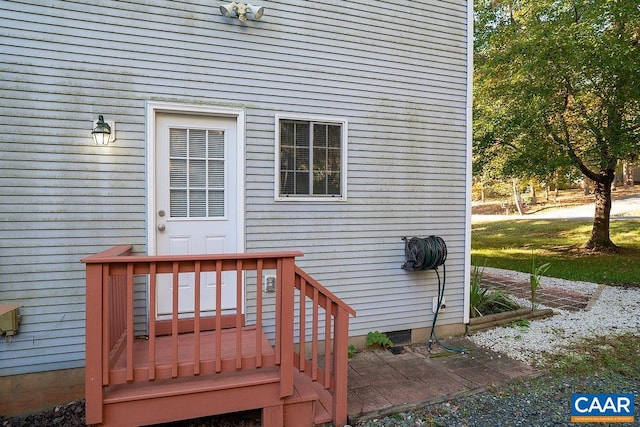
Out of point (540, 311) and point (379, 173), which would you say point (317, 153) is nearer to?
point (379, 173)

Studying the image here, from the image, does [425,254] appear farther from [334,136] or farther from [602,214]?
[602,214]

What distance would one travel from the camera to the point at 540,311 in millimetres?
4938

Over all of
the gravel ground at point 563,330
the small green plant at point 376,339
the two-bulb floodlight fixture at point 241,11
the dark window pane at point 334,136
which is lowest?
the gravel ground at point 563,330

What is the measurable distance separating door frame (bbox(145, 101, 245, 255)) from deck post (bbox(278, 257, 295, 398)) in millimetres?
1132

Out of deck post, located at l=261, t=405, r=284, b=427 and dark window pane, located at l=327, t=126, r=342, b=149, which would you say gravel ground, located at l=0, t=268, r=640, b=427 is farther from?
dark window pane, located at l=327, t=126, r=342, b=149

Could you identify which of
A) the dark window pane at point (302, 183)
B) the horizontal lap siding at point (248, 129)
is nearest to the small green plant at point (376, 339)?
the horizontal lap siding at point (248, 129)

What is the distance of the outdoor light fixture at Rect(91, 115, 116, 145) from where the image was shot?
292 cm

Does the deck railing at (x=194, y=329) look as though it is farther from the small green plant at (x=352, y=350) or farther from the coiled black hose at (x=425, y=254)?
the coiled black hose at (x=425, y=254)

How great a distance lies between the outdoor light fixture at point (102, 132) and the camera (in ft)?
9.57

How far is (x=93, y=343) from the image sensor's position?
2064mm

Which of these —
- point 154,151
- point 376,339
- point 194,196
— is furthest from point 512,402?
point 154,151

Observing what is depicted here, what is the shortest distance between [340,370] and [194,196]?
76.0 inches

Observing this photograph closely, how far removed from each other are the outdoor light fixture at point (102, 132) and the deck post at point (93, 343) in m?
1.35

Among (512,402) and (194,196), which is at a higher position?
(194,196)
